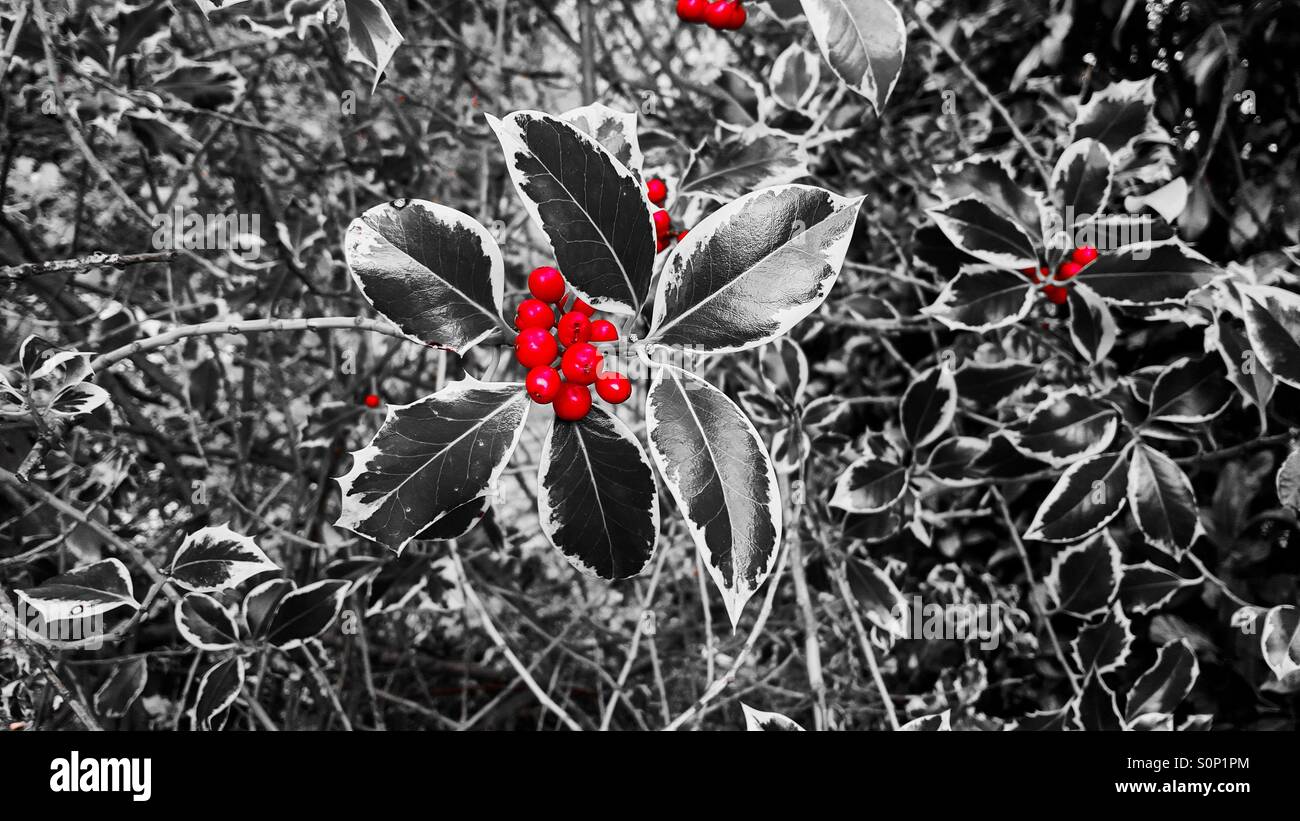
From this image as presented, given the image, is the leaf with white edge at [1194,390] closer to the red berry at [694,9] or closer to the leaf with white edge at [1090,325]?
the leaf with white edge at [1090,325]

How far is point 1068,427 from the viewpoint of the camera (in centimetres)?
115

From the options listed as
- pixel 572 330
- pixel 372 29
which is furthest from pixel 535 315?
pixel 372 29

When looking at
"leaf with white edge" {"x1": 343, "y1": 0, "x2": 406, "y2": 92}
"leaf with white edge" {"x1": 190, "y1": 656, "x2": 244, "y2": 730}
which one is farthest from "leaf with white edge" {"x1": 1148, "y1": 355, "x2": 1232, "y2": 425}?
"leaf with white edge" {"x1": 190, "y1": 656, "x2": 244, "y2": 730}

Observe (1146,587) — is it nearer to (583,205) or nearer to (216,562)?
(583,205)

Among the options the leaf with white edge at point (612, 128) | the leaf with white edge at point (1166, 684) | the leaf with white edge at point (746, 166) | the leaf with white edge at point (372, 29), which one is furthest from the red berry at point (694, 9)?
the leaf with white edge at point (1166, 684)

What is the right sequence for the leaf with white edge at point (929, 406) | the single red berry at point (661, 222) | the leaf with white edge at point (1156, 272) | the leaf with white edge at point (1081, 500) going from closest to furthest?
the single red berry at point (661, 222) → the leaf with white edge at point (1156, 272) → the leaf with white edge at point (1081, 500) → the leaf with white edge at point (929, 406)

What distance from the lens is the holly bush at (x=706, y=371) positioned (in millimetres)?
688

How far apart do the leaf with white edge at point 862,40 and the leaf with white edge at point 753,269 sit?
16 centimetres

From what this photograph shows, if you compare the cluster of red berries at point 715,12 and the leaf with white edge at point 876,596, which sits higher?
the cluster of red berries at point 715,12

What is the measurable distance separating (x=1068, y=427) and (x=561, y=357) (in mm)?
824

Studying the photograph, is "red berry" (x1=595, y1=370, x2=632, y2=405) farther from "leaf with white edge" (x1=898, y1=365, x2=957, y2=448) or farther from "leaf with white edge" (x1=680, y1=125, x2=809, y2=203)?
"leaf with white edge" (x1=898, y1=365, x2=957, y2=448)

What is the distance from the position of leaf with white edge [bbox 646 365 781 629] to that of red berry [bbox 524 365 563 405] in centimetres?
8

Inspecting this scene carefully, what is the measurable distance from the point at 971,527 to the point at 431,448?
1366mm
